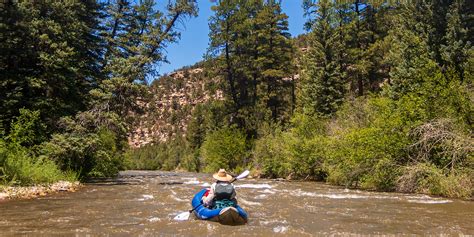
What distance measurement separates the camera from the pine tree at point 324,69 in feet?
105

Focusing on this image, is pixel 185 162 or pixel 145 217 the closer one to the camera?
pixel 145 217

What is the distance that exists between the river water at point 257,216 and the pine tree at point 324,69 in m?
17.9

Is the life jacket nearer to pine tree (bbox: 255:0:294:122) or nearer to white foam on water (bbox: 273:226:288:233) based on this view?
white foam on water (bbox: 273:226:288:233)

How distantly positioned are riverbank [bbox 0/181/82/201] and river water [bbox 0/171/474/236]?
1.65 ft

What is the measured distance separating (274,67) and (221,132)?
8014 millimetres

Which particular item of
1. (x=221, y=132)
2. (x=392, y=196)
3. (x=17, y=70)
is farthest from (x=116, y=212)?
(x=221, y=132)

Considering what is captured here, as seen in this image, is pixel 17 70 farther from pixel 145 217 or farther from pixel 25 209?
pixel 145 217

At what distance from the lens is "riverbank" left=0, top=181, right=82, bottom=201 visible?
1234 cm

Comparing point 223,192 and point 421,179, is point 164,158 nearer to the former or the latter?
point 421,179

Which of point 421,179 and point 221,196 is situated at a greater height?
point 221,196

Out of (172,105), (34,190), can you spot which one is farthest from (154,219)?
(172,105)

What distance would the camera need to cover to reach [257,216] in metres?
10.4

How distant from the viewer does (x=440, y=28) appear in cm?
2498

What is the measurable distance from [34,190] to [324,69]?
2416cm
